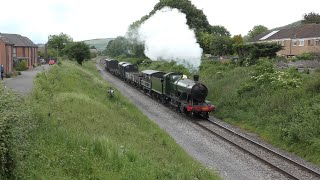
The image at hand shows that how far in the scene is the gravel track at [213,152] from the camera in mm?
14008

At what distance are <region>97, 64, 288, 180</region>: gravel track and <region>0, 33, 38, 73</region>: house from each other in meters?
28.9

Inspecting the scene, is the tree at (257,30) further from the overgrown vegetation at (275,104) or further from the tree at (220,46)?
the overgrown vegetation at (275,104)

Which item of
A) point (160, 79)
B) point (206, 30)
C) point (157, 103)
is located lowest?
point (157, 103)

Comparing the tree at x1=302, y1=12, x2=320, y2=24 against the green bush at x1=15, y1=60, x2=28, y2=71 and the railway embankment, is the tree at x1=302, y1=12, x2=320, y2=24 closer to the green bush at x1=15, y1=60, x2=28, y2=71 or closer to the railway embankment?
the railway embankment

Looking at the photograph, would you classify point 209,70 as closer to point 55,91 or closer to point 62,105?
point 55,91

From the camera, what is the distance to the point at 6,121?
7531 mm

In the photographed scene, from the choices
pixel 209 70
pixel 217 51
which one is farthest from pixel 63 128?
pixel 217 51

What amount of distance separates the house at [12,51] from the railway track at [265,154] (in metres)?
32.9

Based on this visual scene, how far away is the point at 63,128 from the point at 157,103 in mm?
18447

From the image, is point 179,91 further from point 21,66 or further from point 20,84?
point 21,66

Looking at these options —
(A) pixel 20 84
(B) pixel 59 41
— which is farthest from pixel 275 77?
(B) pixel 59 41

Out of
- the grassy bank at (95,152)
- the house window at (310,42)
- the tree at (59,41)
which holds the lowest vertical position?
the grassy bank at (95,152)

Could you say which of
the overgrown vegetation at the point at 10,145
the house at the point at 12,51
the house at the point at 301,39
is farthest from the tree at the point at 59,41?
the overgrown vegetation at the point at 10,145

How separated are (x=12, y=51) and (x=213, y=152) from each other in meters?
47.0
